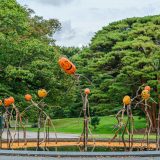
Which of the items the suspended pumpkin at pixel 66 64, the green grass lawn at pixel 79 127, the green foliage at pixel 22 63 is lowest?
the green grass lawn at pixel 79 127

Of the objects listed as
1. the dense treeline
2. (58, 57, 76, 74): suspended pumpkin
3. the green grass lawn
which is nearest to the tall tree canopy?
the dense treeline

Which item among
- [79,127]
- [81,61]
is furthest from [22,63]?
[81,61]

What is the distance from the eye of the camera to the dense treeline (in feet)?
84.3

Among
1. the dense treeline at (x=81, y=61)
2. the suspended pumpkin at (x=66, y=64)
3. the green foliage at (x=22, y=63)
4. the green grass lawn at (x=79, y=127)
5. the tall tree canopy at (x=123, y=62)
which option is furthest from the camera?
the green grass lawn at (x=79, y=127)

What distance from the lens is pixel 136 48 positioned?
3209 cm

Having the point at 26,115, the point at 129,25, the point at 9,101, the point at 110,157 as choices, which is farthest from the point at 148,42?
the point at 110,157

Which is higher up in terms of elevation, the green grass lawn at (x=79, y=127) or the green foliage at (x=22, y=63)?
the green foliage at (x=22, y=63)

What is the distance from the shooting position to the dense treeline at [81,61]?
25703mm

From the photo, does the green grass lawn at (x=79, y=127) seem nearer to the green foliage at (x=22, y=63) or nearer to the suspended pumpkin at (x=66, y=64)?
the green foliage at (x=22, y=63)

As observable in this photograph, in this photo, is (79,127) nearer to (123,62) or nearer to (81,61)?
(81,61)

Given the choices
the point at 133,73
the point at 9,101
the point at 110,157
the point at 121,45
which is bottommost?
the point at 110,157

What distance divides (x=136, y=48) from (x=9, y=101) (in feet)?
63.2

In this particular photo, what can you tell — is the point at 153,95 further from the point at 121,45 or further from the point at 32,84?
the point at 32,84

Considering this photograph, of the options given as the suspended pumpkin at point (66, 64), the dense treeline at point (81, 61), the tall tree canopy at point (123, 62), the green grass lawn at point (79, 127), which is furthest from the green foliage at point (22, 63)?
the suspended pumpkin at point (66, 64)
